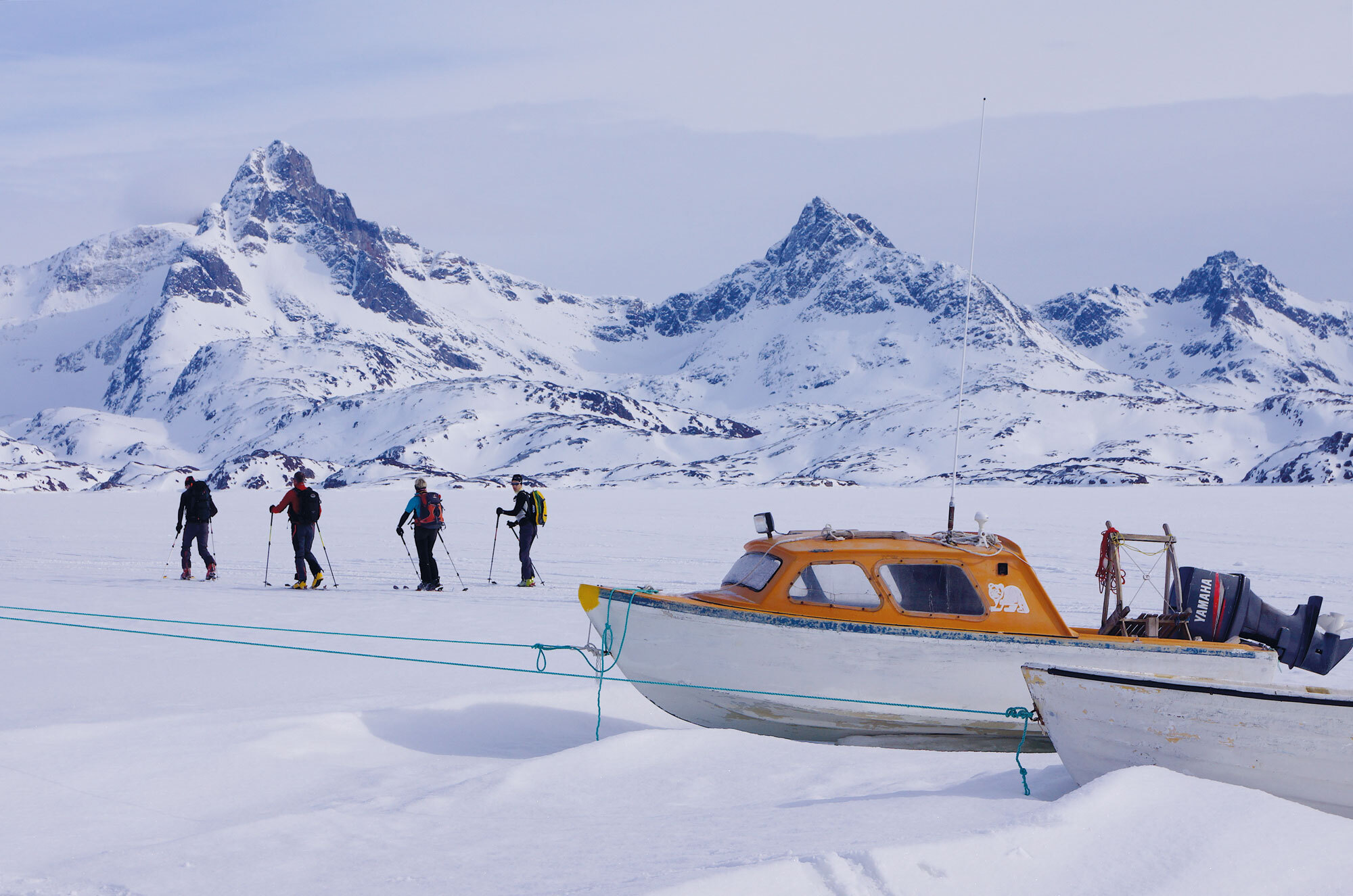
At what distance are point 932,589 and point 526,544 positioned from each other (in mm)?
9845

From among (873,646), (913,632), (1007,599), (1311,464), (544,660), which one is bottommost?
(544,660)

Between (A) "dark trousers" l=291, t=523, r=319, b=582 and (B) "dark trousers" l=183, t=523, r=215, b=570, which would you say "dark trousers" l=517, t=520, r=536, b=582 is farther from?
(B) "dark trousers" l=183, t=523, r=215, b=570

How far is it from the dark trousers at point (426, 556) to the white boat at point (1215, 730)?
11.5 m

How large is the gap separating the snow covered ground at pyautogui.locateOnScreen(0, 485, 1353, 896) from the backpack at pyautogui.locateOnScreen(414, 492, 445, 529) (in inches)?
91.3

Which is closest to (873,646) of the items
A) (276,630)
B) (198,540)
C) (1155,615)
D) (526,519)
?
(1155,615)

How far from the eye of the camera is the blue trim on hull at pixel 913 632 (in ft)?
26.2

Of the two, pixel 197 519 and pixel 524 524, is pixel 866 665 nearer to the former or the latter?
pixel 524 524

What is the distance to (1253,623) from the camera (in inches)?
359

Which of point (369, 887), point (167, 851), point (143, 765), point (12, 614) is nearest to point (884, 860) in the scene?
point (369, 887)

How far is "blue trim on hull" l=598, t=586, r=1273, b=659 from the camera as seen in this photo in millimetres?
7977

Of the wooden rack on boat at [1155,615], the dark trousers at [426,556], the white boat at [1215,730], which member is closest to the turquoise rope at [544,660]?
the white boat at [1215,730]

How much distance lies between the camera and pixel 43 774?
652 cm

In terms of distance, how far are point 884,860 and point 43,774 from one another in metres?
5.30

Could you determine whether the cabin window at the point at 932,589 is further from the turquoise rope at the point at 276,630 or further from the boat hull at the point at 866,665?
the turquoise rope at the point at 276,630
